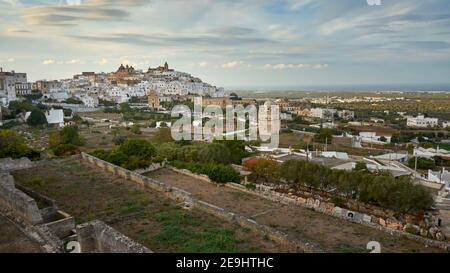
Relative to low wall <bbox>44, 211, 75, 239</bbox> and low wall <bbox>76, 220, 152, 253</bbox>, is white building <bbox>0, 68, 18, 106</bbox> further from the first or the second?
low wall <bbox>76, 220, 152, 253</bbox>

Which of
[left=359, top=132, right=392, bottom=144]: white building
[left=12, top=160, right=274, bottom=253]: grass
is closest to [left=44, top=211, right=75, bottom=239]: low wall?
[left=12, top=160, right=274, bottom=253]: grass

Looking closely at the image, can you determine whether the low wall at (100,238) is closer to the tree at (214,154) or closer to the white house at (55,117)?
the tree at (214,154)

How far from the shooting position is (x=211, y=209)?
11.4m

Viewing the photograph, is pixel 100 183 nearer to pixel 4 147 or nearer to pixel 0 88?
pixel 4 147

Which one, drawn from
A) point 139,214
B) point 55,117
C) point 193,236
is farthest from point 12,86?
point 193,236

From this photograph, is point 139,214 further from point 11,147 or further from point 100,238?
point 11,147

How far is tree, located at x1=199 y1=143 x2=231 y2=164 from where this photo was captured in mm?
21359

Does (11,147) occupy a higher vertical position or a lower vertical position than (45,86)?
lower

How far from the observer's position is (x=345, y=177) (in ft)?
54.2

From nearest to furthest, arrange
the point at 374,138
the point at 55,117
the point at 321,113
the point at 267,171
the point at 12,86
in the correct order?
1. the point at 267,171
2. the point at 55,117
3. the point at 374,138
4. the point at 12,86
5. the point at 321,113

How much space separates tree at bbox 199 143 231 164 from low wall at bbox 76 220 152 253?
13.3m

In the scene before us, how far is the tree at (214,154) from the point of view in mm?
21359

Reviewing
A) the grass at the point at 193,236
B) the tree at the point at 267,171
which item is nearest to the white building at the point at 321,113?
the tree at the point at 267,171

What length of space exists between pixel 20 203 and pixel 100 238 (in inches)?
112
